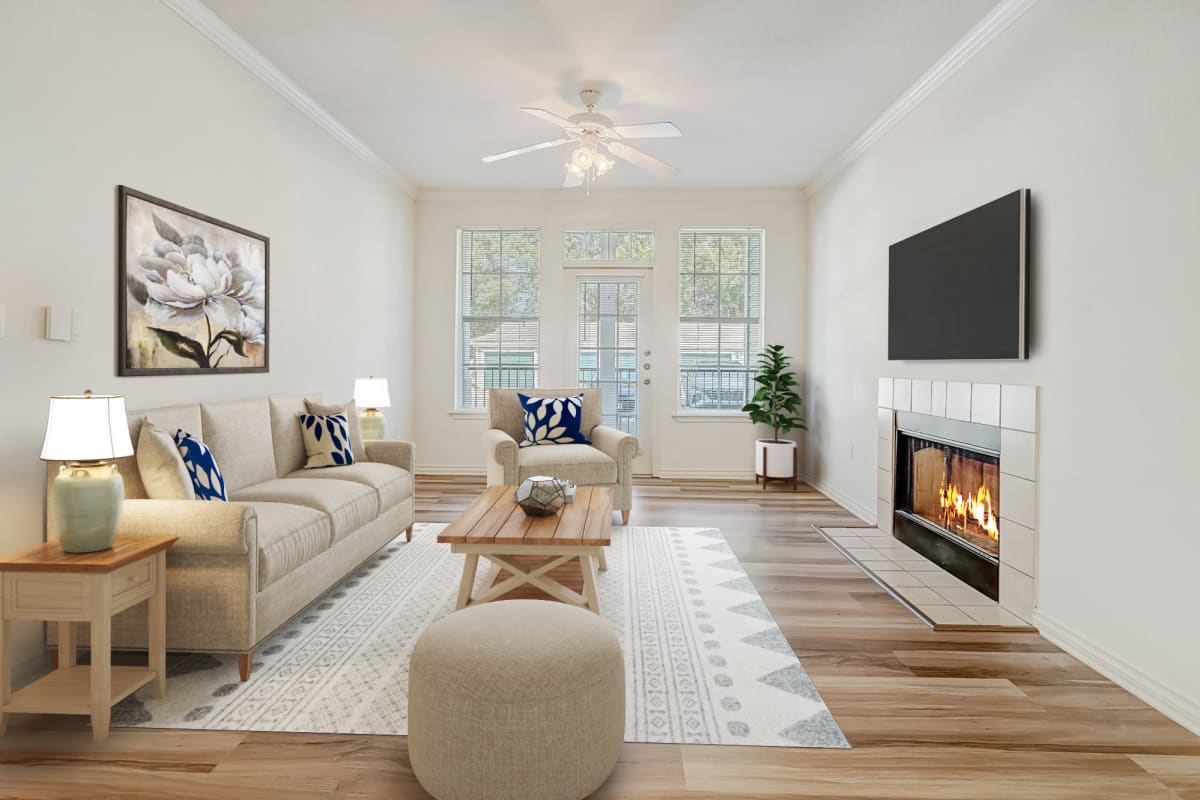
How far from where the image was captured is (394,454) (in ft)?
13.5

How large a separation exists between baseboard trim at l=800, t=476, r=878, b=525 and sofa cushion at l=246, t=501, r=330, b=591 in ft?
11.8

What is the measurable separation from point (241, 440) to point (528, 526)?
152cm

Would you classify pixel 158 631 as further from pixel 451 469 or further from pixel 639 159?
pixel 451 469

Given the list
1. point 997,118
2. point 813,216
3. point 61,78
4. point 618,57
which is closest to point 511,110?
point 618,57

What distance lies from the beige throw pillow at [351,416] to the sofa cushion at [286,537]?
3.81 feet

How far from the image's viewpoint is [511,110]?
445 centimetres

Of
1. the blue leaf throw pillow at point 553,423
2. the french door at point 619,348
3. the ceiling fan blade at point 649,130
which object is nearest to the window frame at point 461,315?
the french door at point 619,348

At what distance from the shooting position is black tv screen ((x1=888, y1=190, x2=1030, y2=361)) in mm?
2982

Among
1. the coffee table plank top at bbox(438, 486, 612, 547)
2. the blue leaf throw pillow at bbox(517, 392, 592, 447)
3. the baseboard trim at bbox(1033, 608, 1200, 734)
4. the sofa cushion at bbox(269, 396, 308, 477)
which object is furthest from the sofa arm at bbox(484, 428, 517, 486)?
the baseboard trim at bbox(1033, 608, 1200, 734)

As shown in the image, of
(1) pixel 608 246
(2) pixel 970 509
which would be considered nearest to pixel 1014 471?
(2) pixel 970 509

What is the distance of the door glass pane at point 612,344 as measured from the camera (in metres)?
6.72

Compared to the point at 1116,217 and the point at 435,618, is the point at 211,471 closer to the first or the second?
the point at 435,618

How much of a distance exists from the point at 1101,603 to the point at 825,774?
4.68ft

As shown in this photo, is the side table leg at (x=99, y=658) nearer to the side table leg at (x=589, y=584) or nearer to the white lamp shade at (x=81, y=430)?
the white lamp shade at (x=81, y=430)
